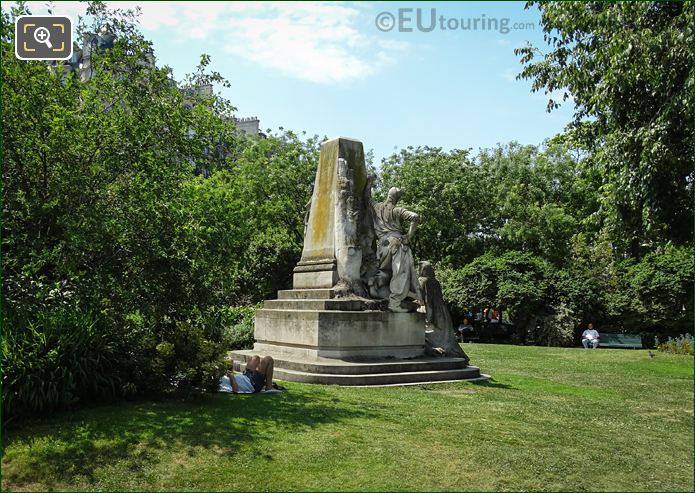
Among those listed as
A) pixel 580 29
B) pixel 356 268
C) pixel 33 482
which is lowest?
pixel 33 482

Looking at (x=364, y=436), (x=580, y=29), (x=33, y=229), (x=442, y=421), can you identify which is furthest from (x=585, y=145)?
(x=33, y=229)

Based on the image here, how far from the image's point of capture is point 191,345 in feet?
28.3

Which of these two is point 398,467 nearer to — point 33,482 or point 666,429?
point 33,482

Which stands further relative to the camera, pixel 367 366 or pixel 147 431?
pixel 367 366

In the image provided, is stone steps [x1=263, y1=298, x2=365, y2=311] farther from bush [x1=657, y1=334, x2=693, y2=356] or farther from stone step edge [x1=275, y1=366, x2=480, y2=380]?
bush [x1=657, y1=334, x2=693, y2=356]

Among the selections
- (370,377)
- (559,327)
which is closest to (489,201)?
(559,327)

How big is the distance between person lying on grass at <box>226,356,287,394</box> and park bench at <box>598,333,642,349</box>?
2118 centimetres

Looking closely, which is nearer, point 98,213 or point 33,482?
point 33,482

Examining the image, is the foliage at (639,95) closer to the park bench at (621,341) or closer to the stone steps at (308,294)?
the stone steps at (308,294)

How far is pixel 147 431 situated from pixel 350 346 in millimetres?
5371

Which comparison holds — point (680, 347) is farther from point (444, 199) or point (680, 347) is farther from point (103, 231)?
point (103, 231)

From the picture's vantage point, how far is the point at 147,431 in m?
6.99

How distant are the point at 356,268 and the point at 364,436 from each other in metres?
6.01

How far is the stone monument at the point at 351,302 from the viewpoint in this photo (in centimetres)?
1163
